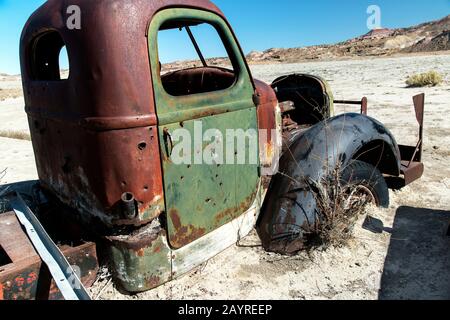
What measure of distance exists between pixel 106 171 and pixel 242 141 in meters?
1.02

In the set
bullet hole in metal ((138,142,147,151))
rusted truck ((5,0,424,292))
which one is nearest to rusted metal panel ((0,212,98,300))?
rusted truck ((5,0,424,292))

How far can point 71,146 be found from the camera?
2.27 meters

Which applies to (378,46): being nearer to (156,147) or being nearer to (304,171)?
(304,171)

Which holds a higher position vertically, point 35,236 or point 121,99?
point 121,99

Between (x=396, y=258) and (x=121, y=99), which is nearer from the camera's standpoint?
(x=121, y=99)

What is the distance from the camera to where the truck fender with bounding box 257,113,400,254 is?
286 centimetres

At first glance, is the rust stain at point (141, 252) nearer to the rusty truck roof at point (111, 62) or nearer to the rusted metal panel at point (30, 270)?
the rusted metal panel at point (30, 270)

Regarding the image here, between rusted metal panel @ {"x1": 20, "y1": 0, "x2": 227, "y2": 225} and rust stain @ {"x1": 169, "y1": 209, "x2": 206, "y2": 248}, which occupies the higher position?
rusted metal panel @ {"x1": 20, "y1": 0, "x2": 227, "y2": 225}

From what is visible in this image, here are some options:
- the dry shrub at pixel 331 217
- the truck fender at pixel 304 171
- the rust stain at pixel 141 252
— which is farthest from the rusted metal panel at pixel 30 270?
the dry shrub at pixel 331 217

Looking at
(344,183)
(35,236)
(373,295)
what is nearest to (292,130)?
(344,183)

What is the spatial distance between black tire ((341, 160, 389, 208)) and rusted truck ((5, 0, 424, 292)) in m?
0.01

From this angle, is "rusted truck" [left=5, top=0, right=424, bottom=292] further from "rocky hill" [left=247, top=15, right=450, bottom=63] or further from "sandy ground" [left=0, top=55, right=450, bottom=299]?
"rocky hill" [left=247, top=15, right=450, bottom=63]

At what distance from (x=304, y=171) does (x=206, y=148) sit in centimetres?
93
